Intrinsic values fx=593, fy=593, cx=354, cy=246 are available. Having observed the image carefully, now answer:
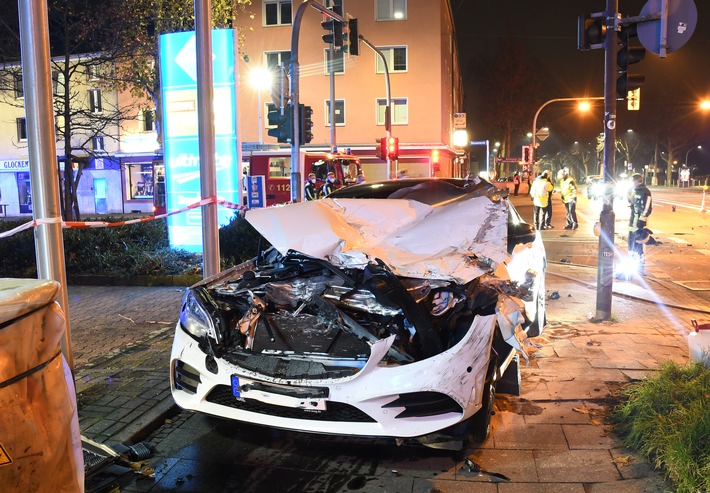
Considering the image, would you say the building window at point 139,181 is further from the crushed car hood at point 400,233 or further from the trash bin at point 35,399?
the trash bin at point 35,399

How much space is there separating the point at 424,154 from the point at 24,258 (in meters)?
27.8

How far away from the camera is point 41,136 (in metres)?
4.13

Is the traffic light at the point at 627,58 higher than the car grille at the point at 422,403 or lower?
higher

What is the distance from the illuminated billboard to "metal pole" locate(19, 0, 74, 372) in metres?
6.63

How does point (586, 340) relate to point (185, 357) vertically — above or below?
below

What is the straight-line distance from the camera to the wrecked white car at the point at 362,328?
3.44 meters

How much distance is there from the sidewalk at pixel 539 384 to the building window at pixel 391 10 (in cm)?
3006

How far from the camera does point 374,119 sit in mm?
35656

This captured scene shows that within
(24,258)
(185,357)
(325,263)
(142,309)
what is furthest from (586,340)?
(24,258)

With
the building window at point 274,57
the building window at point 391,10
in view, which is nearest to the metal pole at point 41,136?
the building window at point 274,57

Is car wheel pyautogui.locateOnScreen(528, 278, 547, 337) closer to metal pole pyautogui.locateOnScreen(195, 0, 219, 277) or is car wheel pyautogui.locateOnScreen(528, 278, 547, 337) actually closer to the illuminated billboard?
metal pole pyautogui.locateOnScreen(195, 0, 219, 277)

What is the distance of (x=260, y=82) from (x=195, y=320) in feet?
109

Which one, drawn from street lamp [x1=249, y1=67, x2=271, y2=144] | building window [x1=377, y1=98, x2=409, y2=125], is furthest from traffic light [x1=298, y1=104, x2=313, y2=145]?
building window [x1=377, y1=98, x2=409, y2=125]

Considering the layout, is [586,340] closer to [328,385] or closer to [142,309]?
[328,385]
